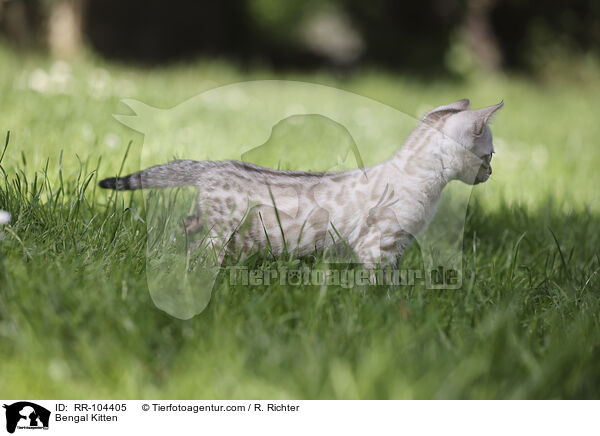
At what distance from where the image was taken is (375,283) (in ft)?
6.60

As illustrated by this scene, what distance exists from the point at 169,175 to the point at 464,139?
3.41 feet

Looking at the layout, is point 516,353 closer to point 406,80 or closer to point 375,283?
point 375,283

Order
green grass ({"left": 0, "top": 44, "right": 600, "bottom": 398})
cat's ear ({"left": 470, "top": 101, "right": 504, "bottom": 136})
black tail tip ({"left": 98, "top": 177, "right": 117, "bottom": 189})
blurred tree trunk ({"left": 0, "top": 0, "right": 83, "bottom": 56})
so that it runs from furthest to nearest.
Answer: blurred tree trunk ({"left": 0, "top": 0, "right": 83, "bottom": 56}) → black tail tip ({"left": 98, "top": 177, "right": 117, "bottom": 189}) → cat's ear ({"left": 470, "top": 101, "right": 504, "bottom": 136}) → green grass ({"left": 0, "top": 44, "right": 600, "bottom": 398})

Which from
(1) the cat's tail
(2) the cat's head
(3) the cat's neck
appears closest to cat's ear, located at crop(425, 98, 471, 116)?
(2) the cat's head

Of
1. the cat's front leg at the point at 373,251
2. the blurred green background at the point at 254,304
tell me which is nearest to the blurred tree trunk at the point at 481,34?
the blurred green background at the point at 254,304

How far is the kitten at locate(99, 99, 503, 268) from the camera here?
199 cm

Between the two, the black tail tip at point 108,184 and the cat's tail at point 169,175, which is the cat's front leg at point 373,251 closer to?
the cat's tail at point 169,175

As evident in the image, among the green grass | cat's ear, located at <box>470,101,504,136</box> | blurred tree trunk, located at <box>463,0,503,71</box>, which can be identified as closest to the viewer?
the green grass
